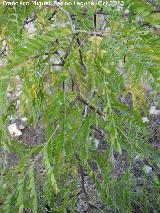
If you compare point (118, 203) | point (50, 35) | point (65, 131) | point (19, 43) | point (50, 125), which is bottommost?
point (118, 203)

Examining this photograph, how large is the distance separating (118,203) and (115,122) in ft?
3.96

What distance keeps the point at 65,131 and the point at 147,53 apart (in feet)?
1.45

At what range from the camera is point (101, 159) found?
183 centimetres

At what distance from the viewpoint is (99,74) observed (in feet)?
3.65

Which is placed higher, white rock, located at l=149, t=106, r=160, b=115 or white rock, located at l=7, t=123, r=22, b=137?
white rock, located at l=149, t=106, r=160, b=115

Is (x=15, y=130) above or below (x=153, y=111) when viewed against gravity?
below

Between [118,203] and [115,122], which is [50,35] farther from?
[118,203]

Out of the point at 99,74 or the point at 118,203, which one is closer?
the point at 99,74

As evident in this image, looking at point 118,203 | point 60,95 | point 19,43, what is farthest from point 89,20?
point 118,203

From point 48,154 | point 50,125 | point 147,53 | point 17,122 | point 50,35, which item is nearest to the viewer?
point 147,53

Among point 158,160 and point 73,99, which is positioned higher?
point 73,99

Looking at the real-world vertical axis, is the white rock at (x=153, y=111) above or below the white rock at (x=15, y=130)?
above

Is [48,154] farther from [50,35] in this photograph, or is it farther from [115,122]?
[50,35]

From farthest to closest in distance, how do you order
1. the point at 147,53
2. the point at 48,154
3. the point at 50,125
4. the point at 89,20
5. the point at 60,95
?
the point at 89,20
the point at 50,125
the point at 48,154
the point at 60,95
the point at 147,53
